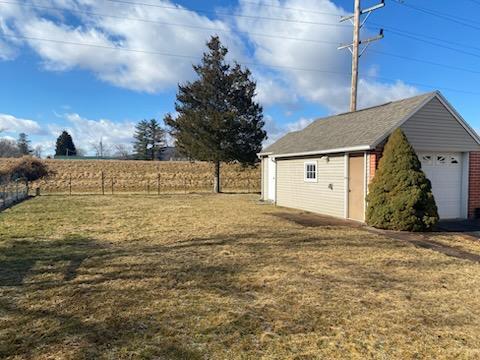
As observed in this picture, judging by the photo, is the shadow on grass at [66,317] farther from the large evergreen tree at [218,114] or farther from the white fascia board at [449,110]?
the large evergreen tree at [218,114]

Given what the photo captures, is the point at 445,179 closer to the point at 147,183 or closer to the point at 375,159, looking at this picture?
the point at 375,159

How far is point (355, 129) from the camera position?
13055 millimetres

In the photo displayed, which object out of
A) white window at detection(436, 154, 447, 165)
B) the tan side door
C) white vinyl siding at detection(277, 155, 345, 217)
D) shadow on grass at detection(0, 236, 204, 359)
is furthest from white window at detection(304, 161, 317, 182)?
shadow on grass at detection(0, 236, 204, 359)

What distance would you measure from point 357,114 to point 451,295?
35.4ft

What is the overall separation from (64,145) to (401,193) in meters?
79.7

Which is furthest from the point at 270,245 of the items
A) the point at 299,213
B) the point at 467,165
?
the point at 467,165

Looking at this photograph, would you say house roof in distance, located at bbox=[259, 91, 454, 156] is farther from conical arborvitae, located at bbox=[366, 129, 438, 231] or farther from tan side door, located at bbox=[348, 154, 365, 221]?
conical arborvitae, located at bbox=[366, 129, 438, 231]

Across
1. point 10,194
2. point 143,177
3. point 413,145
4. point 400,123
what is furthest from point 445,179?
point 143,177

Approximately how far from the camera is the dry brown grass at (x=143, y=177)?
28.9 metres

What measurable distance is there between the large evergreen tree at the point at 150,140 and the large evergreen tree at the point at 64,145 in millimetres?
18929

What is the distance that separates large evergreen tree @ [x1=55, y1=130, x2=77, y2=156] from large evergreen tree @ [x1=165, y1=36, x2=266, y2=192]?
203 ft

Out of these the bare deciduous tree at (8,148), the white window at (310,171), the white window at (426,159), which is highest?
the bare deciduous tree at (8,148)

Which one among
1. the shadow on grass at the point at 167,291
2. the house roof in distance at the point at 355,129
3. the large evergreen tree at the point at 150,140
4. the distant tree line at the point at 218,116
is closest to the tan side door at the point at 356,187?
the house roof in distance at the point at 355,129

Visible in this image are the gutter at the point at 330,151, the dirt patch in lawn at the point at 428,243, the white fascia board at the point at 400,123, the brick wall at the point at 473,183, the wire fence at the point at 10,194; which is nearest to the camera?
the dirt patch in lawn at the point at 428,243
